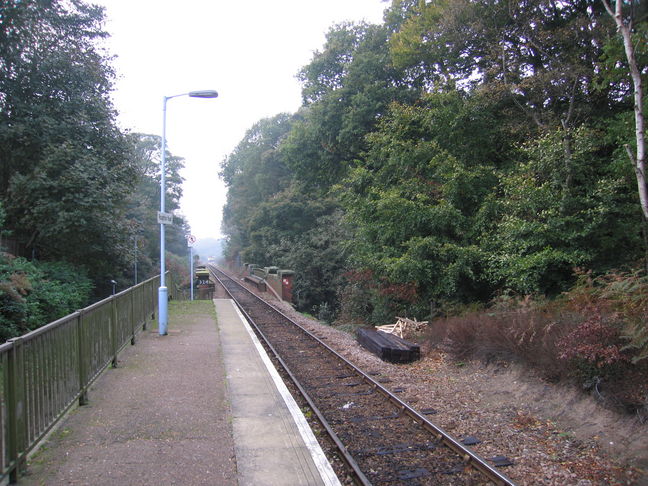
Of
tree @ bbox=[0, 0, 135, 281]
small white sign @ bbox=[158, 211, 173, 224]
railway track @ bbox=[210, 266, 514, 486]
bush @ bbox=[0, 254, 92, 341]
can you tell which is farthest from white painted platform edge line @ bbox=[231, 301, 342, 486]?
tree @ bbox=[0, 0, 135, 281]

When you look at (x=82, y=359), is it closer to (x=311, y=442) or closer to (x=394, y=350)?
(x=311, y=442)

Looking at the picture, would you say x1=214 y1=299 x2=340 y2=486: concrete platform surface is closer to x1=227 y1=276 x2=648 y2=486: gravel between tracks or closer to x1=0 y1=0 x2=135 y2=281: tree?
x1=227 y1=276 x2=648 y2=486: gravel between tracks

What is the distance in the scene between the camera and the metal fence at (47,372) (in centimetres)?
391

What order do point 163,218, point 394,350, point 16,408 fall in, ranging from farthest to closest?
point 163,218
point 394,350
point 16,408

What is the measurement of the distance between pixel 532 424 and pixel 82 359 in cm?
627

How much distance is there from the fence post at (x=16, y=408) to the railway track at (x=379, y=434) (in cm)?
315

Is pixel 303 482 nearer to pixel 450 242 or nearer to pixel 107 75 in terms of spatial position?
pixel 450 242

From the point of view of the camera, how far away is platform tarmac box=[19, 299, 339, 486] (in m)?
4.30

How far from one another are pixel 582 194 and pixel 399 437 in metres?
8.68

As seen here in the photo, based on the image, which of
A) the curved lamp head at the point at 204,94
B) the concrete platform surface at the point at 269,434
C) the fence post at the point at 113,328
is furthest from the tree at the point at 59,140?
the concrete platform surface at the point at 269,434

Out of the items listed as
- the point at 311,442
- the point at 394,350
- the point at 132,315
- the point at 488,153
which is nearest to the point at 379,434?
the point at 311,442

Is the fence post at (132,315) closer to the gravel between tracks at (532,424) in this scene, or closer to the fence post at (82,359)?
the fence post at (82,359)

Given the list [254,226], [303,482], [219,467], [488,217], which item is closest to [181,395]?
[219,467]

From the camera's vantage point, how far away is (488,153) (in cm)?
1559
